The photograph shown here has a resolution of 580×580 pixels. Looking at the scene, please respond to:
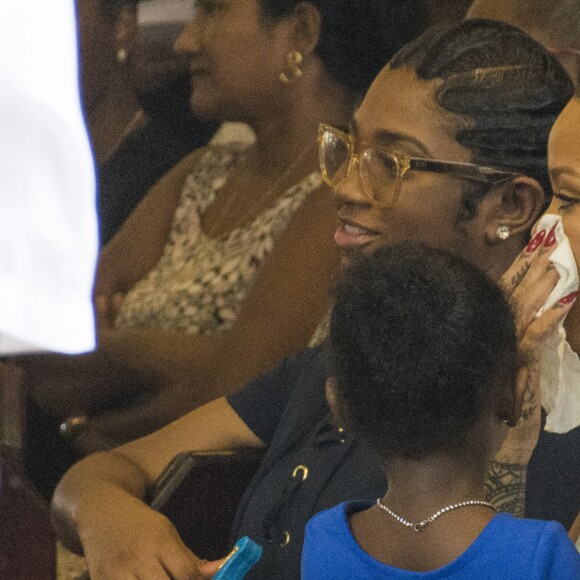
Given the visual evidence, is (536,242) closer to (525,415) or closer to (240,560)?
(525,415)

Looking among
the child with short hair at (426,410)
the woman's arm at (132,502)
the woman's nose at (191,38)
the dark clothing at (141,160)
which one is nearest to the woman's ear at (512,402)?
the child with short hair at (426,410)

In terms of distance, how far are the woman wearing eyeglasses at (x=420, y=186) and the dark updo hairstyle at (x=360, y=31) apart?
67 centimetres

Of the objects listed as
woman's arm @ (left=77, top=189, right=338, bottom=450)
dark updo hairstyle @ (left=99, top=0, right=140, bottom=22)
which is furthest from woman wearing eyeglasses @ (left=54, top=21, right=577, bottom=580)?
dark updo hairstyle @ (left=99, top=0, right=140, bottom=22)

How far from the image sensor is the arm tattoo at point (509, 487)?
1.45m

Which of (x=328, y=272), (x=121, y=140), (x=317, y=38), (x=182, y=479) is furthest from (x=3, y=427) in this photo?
(x=121, y=140)

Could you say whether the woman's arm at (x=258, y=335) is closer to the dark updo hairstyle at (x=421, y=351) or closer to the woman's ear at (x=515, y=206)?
the woman's ear at (x=515, y=206)

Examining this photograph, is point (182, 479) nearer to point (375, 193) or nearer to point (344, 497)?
point (344, 497)

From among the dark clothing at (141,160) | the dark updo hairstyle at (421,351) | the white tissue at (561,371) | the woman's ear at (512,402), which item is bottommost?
the dark clothing at (141,160)

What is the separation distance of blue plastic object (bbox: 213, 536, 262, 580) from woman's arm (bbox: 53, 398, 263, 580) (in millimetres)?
200

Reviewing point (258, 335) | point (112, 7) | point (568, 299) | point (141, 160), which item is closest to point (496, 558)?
point (568, 299)

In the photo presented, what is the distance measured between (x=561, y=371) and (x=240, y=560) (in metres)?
0.44

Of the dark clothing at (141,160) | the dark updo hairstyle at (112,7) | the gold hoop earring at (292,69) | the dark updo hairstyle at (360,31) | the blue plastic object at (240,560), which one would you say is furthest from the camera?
the dark updo hairstyle at (112,7)

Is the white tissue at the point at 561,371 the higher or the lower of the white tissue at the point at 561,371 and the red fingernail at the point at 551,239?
the lower

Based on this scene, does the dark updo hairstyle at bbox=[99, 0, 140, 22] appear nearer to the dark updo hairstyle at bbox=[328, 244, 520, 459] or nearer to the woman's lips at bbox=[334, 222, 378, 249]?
the woman's lips at bbox=[334, 222, 378, 249]
